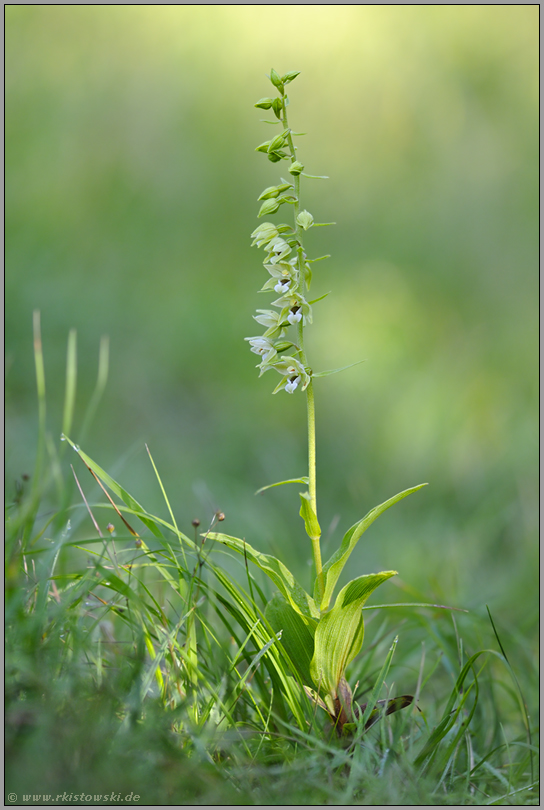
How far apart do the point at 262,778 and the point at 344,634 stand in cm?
40

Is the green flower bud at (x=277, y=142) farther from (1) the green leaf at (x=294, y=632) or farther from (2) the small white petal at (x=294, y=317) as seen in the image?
(1) the green leaf at (x=294, y=632)

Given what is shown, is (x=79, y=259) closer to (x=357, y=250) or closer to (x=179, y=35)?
(x=357, y=250)

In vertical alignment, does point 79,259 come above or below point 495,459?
above

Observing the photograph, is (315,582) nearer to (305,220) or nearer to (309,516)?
(309,516)

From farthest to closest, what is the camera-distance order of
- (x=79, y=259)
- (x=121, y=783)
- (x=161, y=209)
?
(x=161, y=209), (x=79, y=259), (x=121, y=783)

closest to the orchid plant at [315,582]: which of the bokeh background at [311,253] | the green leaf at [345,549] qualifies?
the green leaf at [345,549]

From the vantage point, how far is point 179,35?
7.07 metres

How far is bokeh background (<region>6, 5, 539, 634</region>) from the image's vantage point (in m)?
4.21

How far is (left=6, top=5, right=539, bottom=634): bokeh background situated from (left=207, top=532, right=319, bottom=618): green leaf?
1477 mm

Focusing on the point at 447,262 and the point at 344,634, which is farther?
the point at 447,262

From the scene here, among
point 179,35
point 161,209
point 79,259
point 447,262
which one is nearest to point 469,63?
point 447,262

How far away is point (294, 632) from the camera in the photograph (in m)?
1.54

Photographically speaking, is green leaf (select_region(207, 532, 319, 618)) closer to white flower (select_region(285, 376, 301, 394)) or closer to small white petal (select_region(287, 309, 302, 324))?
white flower (select_region(285, 376, 301, 394))

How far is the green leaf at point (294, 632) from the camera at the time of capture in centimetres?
152
